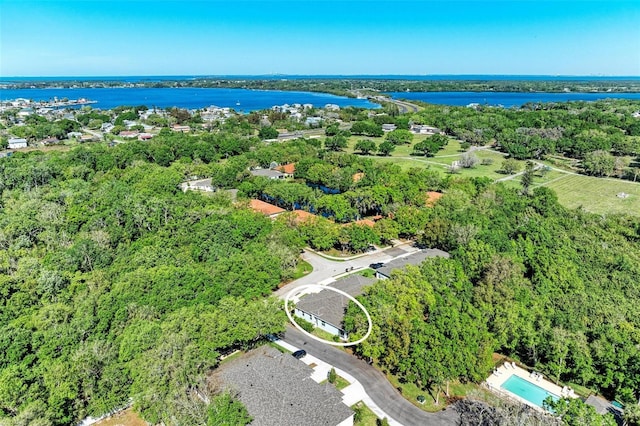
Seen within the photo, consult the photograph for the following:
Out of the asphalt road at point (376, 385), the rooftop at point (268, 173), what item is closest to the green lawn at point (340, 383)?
the asphalt road at point (376, 385)

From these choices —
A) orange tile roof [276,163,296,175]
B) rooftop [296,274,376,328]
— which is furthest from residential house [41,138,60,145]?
rooftop [296,274,376,328]

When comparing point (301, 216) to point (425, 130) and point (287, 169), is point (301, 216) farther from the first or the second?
point (425, 130)

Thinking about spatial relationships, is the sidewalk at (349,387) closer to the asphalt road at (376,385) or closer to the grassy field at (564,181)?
the asphalt road at (376,385)

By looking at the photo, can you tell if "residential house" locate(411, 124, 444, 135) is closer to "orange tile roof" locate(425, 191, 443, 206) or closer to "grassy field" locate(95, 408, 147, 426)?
"orange tile roof" locate(425, 191, 443, 206)

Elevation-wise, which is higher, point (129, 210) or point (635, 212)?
point (129, 210)

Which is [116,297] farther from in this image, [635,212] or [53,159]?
[635,212]

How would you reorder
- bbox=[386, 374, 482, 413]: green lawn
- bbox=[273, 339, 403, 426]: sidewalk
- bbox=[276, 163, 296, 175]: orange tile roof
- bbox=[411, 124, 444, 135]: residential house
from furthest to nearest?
bbox=[411, 124, 444, 135]: residential house → bbox=[276, 163, 296, 175]: orange tile roof → bbox=[386, 374, 482, 413]: green lawn → bbox=[273, 339, 403, 426]: sidewalk

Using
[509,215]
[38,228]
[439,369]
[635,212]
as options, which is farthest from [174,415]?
[635,212]
